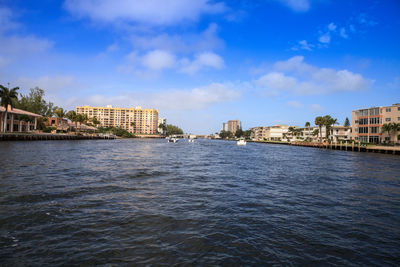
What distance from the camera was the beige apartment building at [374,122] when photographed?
74.2 metres

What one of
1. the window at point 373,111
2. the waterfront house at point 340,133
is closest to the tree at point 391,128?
the window at point 373,111

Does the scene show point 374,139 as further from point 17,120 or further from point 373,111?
point 17,120

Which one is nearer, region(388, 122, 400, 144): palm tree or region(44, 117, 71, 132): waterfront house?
region(388, 122, 400, 144): palm tree

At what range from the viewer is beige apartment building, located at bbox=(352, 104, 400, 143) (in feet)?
244

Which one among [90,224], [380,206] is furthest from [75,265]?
[380,206]

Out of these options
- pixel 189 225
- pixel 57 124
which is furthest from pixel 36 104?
pixel 189 225

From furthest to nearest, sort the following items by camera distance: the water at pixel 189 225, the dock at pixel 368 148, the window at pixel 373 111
→ the window at pixel 373 111
the dock at pixel 368 148
the water at pixel 189 225

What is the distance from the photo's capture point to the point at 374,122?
81.6 m

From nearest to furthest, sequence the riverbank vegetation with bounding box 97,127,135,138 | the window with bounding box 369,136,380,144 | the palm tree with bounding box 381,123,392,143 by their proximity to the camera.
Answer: the palm tree with bounding box 381,123,392,143 < the window with bounding box 369,136,380,144 < the riverbank vegetation with bounding box 97,127,135,138

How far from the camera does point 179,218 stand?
9539 millimetres

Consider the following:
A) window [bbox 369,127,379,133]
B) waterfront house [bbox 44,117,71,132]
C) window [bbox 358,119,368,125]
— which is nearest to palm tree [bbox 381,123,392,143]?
window [bbox 369,127,379,133]

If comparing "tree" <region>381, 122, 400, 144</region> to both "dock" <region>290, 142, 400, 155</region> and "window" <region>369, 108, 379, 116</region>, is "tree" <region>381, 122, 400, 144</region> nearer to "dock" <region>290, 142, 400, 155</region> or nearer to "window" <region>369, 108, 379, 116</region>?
"window" <region>369, 108, 379, 116</region>

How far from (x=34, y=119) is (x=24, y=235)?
371 feet

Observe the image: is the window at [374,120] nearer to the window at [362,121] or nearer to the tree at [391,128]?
the window at [362,121]
